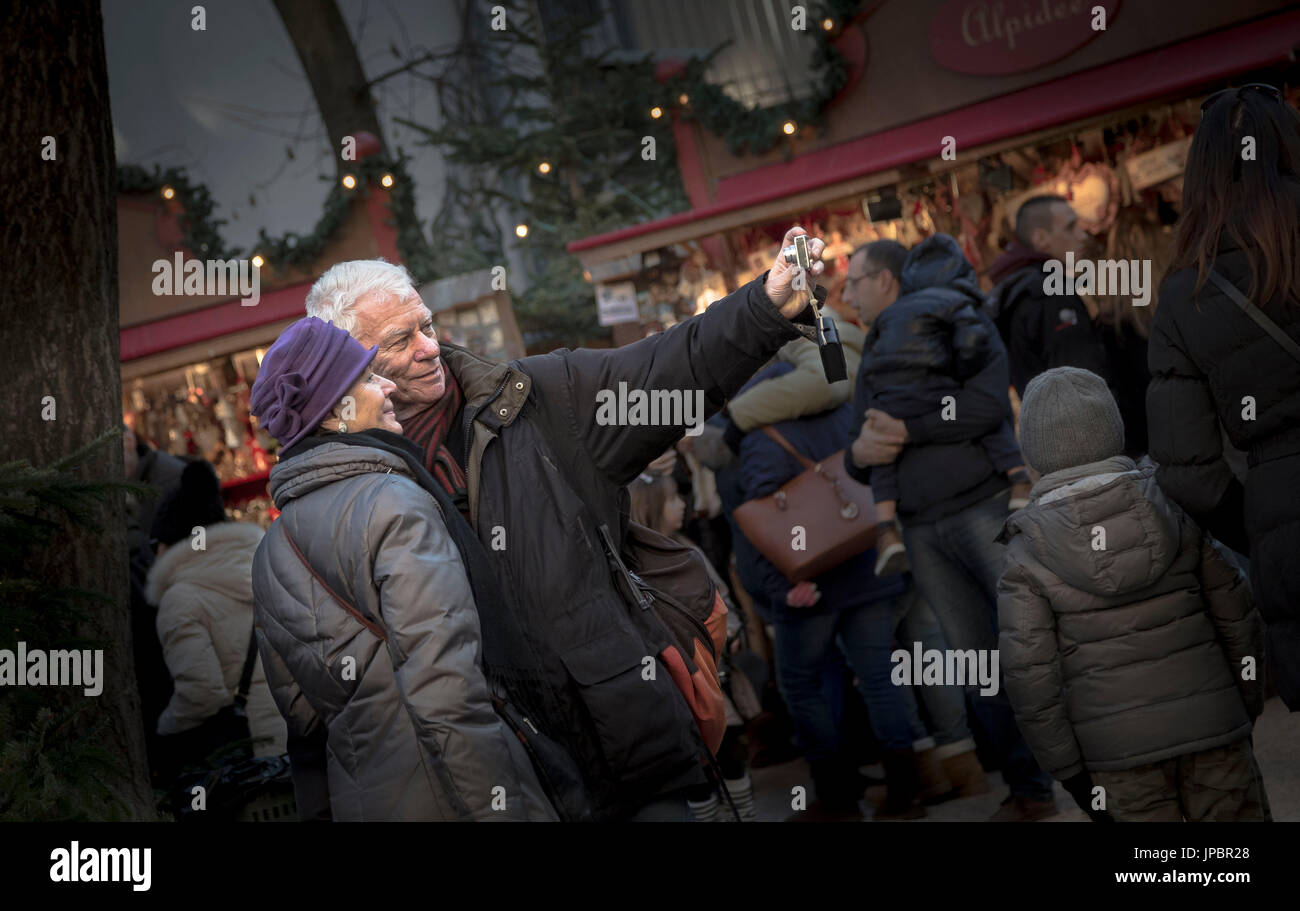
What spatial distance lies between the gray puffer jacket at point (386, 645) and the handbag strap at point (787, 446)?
299 centimetres

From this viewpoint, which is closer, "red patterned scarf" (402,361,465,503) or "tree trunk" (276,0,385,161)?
"red patterned scarf" (402,361,465,503)

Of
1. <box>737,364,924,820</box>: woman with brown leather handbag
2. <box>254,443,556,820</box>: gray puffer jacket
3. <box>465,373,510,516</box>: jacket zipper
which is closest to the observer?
<box>254,443,556,820</box>: gray puffer jacket

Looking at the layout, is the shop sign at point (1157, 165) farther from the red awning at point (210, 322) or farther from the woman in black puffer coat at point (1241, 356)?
the red awning at point (210, 322)

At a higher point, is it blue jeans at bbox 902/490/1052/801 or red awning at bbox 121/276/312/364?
red awning at bbox 121/276/312/364

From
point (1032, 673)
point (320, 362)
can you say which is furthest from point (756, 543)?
point (320, 362)

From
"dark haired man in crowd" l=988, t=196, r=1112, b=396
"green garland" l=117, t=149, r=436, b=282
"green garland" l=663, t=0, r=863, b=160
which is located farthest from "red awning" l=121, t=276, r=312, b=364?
"dark haired man in crowd" l=988, t=196, r=1112, b=396

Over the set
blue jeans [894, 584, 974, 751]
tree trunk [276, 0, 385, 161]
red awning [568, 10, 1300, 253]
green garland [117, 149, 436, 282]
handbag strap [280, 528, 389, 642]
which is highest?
tree trunk [276, 0, 385, 161]

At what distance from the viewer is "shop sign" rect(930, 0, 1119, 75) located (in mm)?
8391

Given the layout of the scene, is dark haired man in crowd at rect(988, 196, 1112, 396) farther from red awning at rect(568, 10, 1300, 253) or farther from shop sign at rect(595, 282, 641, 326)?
shop sign at rect(595, 282, 641, 326)

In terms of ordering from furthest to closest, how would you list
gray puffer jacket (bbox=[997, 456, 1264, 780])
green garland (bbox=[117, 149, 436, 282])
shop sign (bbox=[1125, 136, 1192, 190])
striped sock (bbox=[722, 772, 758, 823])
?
green garland (bbox=[117, 149, 436, 282]) → shop sign (bbox=[1125, 136, 1192, 190]) → striped sock (bbox=[722, 772, 758, 823]) → gray puffer jacket (bbox=[997, 456, 1264, 780])

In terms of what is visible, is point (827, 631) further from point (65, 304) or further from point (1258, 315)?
point (65, 304)

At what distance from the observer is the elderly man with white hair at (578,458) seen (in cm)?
294

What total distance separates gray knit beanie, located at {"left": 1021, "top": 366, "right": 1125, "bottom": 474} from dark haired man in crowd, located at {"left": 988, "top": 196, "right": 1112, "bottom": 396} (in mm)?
1783
